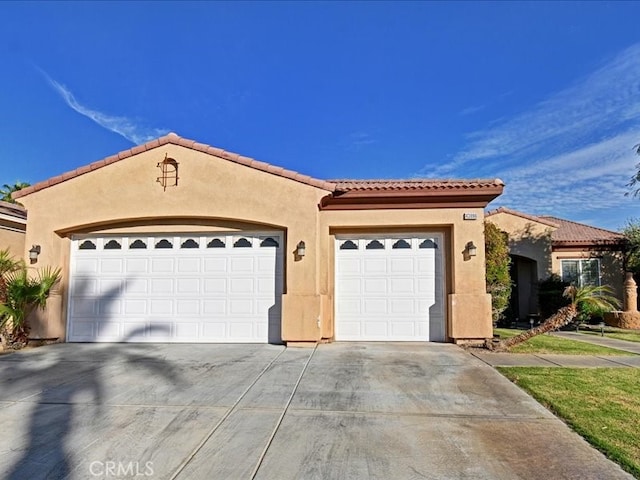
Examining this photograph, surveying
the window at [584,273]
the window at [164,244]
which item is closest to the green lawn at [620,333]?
the window at [584,273]

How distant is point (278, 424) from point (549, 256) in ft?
55.2

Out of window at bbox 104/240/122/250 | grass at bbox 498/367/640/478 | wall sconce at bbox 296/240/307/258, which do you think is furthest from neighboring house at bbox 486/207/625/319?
→ window at bbox 104/240/122/250

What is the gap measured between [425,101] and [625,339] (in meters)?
10.9

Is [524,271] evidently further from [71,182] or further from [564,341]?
[71,182]

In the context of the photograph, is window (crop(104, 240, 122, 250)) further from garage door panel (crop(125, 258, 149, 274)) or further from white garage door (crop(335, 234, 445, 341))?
white garage door (crop(335, 234, 445, 341))

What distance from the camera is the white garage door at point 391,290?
10.4 metres

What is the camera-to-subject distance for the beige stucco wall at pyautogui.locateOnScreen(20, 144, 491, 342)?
386 inches

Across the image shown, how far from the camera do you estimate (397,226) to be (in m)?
10.4

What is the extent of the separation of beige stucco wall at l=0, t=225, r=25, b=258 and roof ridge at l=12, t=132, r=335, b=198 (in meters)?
1.70

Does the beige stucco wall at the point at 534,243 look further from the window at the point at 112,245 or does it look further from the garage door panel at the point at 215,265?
the window at the point at 112,245

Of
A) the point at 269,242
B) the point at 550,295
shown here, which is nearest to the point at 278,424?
the point at 269,242

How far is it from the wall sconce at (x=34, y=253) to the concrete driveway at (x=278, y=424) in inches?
142

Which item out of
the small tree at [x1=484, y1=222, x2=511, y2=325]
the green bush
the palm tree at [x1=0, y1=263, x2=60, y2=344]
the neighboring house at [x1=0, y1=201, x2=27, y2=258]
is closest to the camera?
the palm tree at [x1=0, y1=263, x2=60, y2=344]

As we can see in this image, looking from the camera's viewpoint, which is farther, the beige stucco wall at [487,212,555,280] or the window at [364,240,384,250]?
the beige stucco wall at [487,212,555,280]
